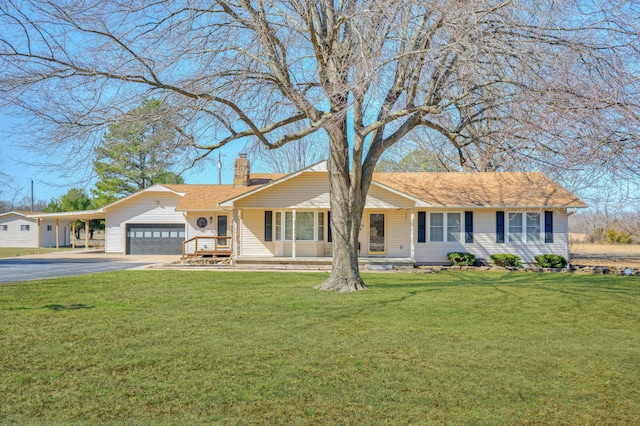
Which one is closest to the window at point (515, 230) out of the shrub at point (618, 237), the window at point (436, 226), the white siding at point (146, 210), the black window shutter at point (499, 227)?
the black window shutter at point (499, 227)

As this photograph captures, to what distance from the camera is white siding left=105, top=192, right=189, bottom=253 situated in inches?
1182

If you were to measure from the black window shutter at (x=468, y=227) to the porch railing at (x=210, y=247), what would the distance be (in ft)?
36.6

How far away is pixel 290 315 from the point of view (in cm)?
982

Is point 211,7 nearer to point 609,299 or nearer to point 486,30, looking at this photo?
point 486,30

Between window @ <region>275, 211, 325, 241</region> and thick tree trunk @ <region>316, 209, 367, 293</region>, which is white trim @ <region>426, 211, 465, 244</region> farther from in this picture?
thick tree trunk @ <region>316, 209, 367, 293</region>

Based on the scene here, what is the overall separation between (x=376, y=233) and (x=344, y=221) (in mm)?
9869

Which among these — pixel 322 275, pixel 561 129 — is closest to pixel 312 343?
pixel 561 129

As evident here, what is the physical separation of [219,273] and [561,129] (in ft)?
47.9

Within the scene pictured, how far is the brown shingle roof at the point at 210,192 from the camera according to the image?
1053 inches

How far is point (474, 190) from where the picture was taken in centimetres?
2336

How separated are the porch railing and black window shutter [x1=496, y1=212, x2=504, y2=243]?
12.5 meters

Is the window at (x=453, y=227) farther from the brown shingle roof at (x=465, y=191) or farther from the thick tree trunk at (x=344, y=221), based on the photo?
the thick tree trunk at (x=344, y=221)

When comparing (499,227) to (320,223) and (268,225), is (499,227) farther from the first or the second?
(268,225)

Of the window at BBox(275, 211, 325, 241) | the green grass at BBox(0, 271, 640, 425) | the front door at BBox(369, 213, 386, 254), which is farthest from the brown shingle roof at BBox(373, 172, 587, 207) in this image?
the green grass at BBox(0, 271, 640, 425)
